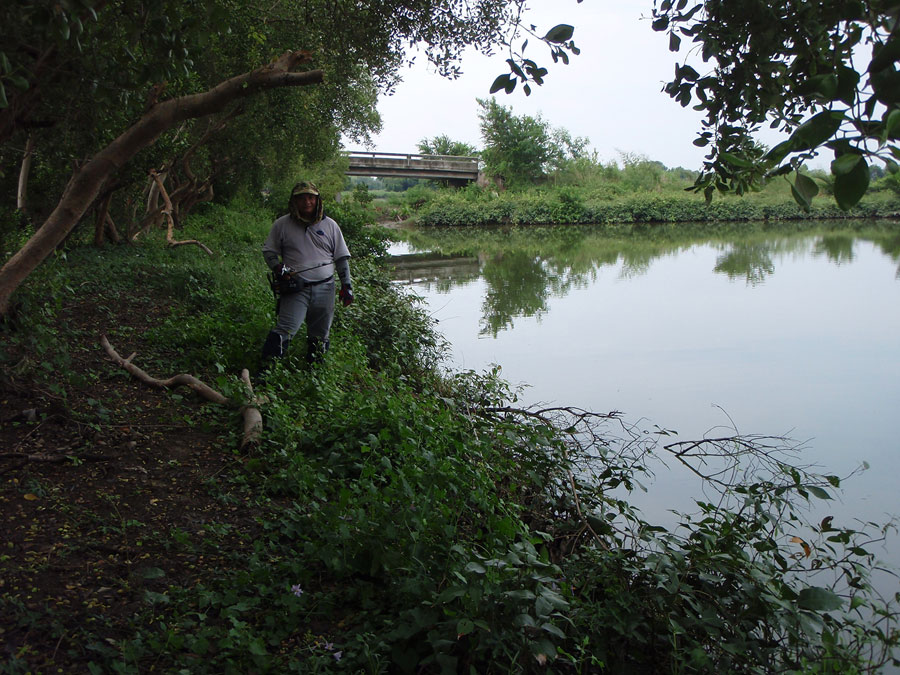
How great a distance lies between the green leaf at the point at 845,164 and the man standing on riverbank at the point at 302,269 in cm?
538

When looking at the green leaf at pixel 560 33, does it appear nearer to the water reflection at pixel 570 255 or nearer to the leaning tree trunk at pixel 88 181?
the leaning tree trunk at pixel 88 181

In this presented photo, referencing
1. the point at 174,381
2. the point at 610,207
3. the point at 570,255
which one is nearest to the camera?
the point at 174,381

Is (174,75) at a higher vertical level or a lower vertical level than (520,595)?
higher

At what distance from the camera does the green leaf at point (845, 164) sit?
140 centimetres

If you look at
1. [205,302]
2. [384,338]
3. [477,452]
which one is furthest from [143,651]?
[205,302]

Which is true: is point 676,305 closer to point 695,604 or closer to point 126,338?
point 126,338

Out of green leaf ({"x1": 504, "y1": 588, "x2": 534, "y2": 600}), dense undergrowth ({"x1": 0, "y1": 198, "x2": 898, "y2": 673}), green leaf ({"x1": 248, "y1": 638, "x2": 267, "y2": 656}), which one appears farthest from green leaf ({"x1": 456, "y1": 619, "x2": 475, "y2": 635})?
green leaf ({"x1": 248, "y1": 638, "x2": 267, "y2": 656})

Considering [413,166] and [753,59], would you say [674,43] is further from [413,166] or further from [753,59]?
[413,166]

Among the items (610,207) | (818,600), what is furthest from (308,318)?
(610,207)

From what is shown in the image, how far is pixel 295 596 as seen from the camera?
3.30m

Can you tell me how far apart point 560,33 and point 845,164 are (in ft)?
5.17

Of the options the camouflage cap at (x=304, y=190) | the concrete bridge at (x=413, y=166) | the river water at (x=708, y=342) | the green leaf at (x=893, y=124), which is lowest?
the river water at (x=708, y=342)

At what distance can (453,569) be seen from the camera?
312 cm

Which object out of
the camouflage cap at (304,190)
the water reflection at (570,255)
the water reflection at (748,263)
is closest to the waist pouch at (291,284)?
the camouflage cap at (304,190)
